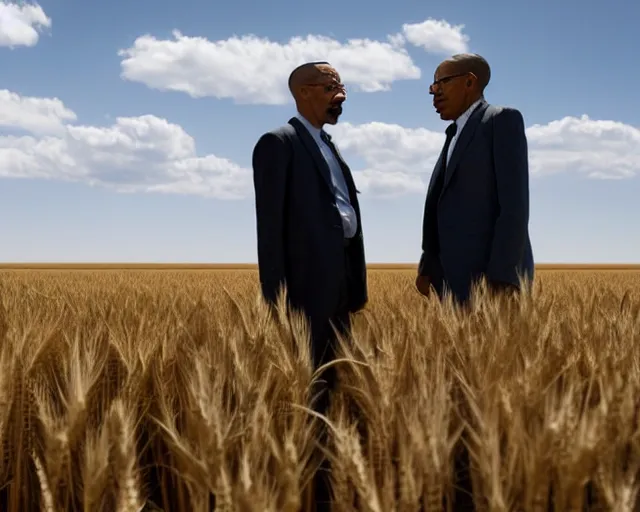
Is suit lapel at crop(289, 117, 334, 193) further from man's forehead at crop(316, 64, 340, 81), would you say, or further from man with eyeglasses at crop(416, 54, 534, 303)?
man with eyeglasses at crop(416, 54, 534, 303)

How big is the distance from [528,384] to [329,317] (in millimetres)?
1732

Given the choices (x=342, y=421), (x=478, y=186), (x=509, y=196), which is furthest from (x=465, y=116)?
(x=342, y=421)

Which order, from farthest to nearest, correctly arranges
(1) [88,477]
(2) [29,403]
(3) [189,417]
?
(2) [29,403], (3) [189,417], (1) [88,477]

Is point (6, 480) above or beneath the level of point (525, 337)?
beneath

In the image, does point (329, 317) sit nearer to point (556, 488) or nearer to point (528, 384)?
point (528, 384)

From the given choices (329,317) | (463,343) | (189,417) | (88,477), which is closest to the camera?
(88,477)

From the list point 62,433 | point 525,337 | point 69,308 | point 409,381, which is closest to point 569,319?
point 525,337

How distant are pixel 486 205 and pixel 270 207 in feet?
2.95

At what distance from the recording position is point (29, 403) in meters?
1.50

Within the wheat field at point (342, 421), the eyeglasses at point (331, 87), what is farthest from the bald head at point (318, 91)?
the wheat field at point (342, 421)

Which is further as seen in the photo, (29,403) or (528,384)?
(29,403)

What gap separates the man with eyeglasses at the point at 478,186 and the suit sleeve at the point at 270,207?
0.61 meters

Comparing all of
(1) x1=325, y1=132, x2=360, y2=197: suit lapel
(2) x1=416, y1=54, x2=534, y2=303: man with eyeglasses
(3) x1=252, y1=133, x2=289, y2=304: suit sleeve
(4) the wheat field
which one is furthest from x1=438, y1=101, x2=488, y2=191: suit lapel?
(4) the wheat field

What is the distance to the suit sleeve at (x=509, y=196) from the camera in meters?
2.80
